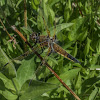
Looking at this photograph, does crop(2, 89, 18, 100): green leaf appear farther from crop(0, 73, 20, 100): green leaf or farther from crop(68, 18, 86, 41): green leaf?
crop(68, 18, 86, 41): green leaf

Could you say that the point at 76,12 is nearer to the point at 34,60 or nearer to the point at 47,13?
the point at 47,13

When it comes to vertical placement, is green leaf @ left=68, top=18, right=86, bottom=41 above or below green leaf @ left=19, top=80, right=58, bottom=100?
above

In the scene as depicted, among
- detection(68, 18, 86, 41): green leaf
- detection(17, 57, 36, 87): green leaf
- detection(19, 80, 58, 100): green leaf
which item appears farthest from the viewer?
detection(68, 18, 86, 41): green leaf

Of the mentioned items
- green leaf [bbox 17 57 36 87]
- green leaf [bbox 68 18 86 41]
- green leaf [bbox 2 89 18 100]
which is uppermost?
green leaf [bbox 68 18 86 41]

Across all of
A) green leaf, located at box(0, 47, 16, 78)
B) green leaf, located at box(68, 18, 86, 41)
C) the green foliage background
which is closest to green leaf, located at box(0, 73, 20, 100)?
the green foliage background

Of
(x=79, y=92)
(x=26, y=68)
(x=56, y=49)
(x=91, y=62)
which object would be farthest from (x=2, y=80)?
(x=91, y=62)

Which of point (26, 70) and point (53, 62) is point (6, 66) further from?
point (53, 62)

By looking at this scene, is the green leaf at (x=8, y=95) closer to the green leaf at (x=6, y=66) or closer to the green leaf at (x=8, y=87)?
the green leaf at (x=8, y=87)

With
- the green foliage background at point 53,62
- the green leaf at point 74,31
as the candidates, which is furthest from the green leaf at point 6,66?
the green leaf at point 74,31
